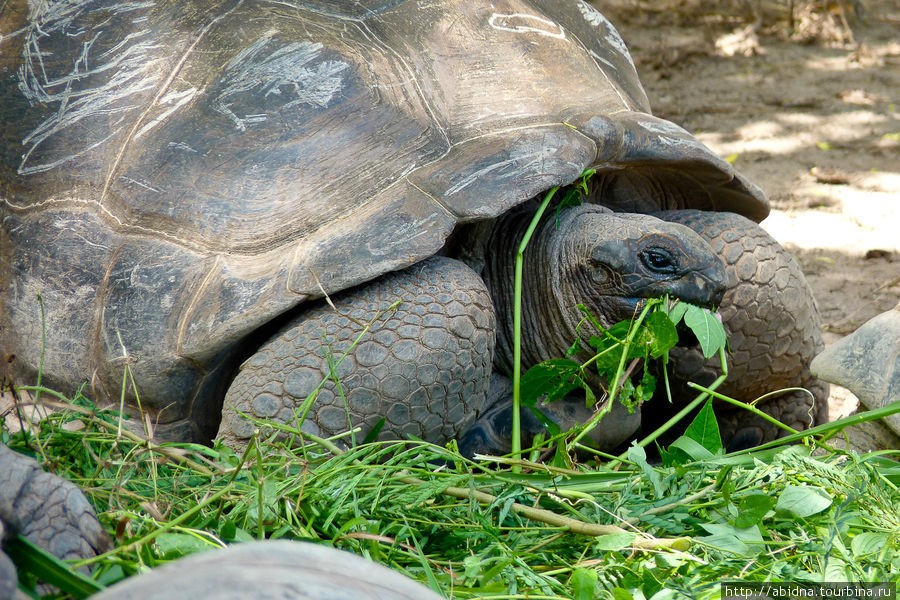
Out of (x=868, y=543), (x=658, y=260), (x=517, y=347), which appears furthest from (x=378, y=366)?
(x=868, y=543)

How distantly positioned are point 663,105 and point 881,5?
3589 millimetres

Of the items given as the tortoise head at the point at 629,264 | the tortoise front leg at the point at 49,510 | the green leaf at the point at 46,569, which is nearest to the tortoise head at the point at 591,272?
the tortoise head at the point at 629,264

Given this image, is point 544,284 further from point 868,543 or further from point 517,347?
point 868,543

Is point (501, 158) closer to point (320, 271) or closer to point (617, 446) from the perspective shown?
point (320, 271)

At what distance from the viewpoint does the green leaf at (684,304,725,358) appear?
8.18ft

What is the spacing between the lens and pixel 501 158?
2537 mm

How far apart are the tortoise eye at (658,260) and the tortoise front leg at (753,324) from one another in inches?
13.0

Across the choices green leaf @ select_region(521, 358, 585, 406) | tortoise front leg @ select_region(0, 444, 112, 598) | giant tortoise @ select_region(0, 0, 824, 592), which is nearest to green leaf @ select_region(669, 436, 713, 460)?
green leaf @ select_region(521, 358, 585, 406)

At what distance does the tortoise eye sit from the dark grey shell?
12.9 inches

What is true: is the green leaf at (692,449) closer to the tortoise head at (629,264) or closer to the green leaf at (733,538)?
the green leaf at (733,538)

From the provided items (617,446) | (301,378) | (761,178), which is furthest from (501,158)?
(761,178)

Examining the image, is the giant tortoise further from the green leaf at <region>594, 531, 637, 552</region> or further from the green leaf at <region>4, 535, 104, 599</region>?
the green leaf at <region>4, 535, 104, 599</region>

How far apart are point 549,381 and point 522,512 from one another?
743mm

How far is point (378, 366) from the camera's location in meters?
2.36
